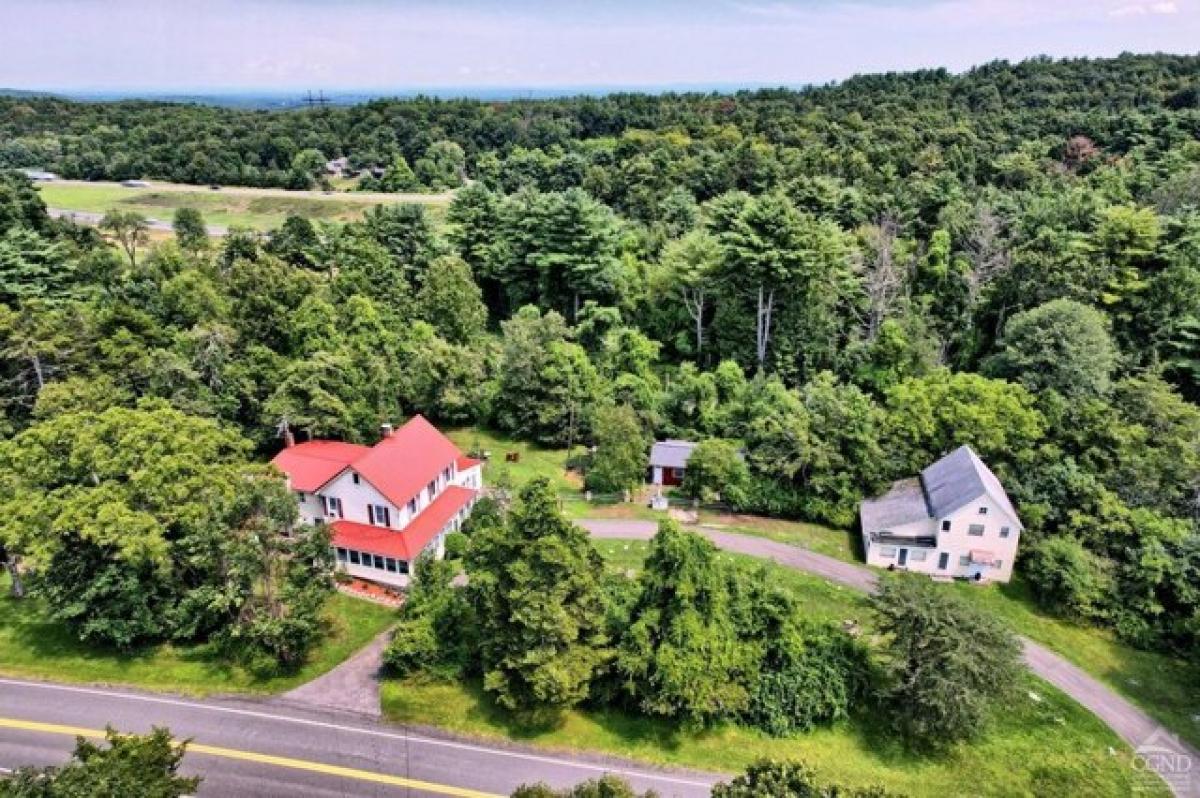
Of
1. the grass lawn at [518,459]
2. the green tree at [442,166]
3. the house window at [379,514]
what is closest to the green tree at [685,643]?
the house window at [379,514]

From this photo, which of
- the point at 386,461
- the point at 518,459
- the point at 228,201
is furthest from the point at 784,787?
the point at 228,201

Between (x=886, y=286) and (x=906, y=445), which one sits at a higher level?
(x=886, y=286)

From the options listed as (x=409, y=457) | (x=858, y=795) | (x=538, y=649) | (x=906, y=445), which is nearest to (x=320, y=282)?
(x=409, y=457)

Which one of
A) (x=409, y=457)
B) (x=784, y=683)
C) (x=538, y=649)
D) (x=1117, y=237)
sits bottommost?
(x=784, y=683)

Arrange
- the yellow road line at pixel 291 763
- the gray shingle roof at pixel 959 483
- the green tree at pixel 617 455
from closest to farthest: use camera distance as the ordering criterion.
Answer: the yellow road line at pixel 291 763, the gray shingle roof at pixel 959 483, the green tree at pixel 617 455

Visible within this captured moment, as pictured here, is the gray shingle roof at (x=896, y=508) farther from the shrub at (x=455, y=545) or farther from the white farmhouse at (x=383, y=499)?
the white farmhouse at (x=383, y=499)

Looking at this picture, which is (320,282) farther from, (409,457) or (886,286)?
(886,286)

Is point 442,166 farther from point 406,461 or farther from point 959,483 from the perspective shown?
point 959,483
